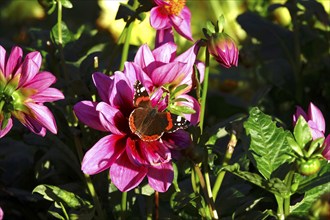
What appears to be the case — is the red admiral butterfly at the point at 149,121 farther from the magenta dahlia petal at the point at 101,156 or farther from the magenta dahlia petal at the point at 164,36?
the magenta dahlia petal at the point at 164,36

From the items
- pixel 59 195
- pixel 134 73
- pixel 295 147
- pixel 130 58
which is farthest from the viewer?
pixel 130 58

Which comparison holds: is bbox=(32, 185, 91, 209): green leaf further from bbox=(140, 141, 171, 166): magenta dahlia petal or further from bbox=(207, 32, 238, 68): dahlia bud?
bbox=(207, 32, 238, 68): dahlia bud

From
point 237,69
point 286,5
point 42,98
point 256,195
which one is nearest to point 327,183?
point 256,195

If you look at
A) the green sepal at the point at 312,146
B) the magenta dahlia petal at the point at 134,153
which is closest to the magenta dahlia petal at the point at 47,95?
the magenta dahlia petal at the point at 134,153

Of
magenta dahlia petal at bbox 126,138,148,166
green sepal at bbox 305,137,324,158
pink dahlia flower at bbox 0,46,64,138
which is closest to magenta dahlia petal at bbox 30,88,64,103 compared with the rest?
pink dahlia flower at bbox 0,46,64,138

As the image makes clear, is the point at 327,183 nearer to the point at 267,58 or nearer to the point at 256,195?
the point at 256,195

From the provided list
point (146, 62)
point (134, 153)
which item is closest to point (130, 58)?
point (146, 62)

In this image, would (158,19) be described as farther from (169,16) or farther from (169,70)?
(169,70)
